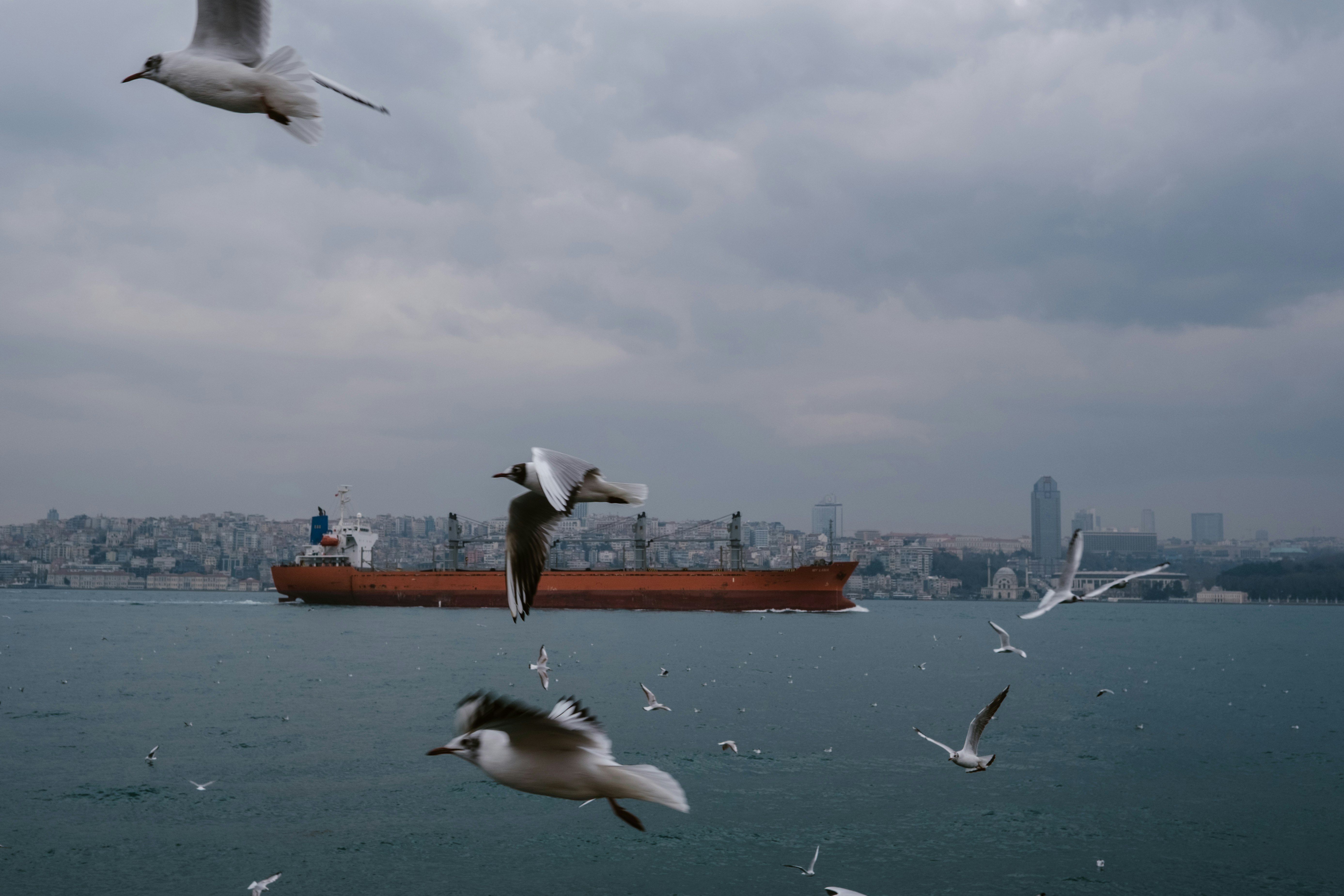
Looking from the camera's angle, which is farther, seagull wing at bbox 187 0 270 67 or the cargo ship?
the cargo ship

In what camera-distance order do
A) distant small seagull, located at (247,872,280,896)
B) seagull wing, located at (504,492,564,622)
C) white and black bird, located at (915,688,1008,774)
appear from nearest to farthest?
1. seagull wing, located at (504,492,564,622)
2. white and black bird, located at (915,688,1008,774)
3. distant small seagull, located at (247,872,280,896)

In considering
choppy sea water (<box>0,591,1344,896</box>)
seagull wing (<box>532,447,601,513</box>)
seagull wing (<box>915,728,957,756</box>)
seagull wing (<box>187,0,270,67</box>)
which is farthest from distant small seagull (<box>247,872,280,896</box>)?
seagull wing (<box>187,0,270,67</box>)

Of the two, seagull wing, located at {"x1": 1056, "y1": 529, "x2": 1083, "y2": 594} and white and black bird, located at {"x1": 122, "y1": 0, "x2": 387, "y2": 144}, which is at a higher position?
white and black bird, located at {"x1": 122, "y1": 0, "x2": 387, "y2": 144}

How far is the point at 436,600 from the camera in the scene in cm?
6197

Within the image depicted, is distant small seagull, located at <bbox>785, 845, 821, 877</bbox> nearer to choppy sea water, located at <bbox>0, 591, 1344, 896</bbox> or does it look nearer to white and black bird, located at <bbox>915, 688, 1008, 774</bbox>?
choppy sea water, located at <bbox>0, 591, 1344, 896</bbox>

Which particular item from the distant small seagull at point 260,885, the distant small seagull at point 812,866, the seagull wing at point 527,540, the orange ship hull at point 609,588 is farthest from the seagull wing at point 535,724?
the orange ship hull at point 609,588

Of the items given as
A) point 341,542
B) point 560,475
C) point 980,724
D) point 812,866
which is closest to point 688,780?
point 812,866

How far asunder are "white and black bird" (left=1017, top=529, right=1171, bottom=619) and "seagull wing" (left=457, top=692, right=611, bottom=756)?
3.34 meters

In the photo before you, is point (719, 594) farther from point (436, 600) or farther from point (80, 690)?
point (80, 690)

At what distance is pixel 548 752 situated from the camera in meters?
1.97

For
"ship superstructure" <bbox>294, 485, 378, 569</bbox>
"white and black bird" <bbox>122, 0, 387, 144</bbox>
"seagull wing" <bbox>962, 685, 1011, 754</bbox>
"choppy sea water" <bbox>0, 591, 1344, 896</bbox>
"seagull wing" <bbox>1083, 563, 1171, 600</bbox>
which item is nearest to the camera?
"white and black bird" <bbox>122, 0, 387, 144</bbox>

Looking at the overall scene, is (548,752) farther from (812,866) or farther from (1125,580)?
(812,866)

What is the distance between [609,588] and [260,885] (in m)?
47.6

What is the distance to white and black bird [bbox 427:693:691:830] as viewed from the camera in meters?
1.85
